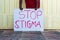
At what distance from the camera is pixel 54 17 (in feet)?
10.3

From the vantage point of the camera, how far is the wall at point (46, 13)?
3111 millimetres

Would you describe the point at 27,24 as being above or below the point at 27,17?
below

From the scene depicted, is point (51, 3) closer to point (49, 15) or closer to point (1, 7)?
point (49, 15)

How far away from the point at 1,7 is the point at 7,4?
13 cm

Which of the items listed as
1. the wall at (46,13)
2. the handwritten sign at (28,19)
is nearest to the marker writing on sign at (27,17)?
the handwritten sign at (28,19)

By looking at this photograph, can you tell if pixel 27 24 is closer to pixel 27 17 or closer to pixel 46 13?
pixel 27 17

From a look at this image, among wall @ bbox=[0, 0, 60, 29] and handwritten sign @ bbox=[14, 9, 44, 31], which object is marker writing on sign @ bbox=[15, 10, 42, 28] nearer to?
handwritten sign @ bbox=[14, 9, 44, 31]

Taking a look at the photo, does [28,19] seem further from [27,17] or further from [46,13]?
[46,13]

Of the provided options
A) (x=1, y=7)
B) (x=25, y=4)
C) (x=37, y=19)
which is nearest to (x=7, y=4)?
(x=1, y=7)

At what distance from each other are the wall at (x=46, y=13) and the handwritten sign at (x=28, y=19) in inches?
14.8

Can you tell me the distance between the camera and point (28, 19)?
2.76m

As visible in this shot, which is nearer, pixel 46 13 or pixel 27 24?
pixel 27 24

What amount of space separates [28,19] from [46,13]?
1.73 feet

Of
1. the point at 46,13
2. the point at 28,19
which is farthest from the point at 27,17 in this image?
the point at 46,13
